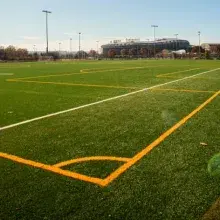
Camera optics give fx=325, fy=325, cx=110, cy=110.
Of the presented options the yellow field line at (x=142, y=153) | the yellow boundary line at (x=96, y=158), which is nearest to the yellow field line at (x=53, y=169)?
the yellow boundary line at (x=96, y=158)

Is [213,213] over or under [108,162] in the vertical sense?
under

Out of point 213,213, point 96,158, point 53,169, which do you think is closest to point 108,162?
point 96,158

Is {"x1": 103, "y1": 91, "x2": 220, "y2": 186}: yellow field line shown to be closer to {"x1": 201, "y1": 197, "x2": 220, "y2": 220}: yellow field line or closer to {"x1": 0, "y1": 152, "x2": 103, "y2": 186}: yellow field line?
{"x1": 0, "y1": 152, "x2": 103, "y2": 186}: yellow field line

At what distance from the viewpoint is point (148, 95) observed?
10.6 metres

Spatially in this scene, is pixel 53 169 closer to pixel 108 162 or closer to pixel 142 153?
pixel 108 162

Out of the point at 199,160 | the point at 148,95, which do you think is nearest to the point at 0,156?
the point at 199,160

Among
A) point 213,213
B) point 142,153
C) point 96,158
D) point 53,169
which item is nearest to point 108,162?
point 96,158

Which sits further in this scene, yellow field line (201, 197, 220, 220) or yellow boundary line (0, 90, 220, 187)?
yellow boundary line (0, 90, 220, 187)

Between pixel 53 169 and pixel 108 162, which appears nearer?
pixel 53 169

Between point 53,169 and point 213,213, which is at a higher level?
point 53,169

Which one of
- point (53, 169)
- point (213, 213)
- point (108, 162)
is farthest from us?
point (108, 162)

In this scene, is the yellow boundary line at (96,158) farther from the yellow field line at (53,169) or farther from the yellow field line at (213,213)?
the yellow field line at (213,213)

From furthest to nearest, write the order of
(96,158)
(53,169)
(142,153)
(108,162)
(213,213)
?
(142,153) < (96,158) < (108,162) < (53,169) < (213,213)

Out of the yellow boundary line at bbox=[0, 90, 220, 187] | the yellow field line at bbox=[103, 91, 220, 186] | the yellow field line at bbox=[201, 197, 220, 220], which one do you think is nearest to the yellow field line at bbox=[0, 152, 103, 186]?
the yellow boundary line at bbox=[0, 90, 220, 187]
